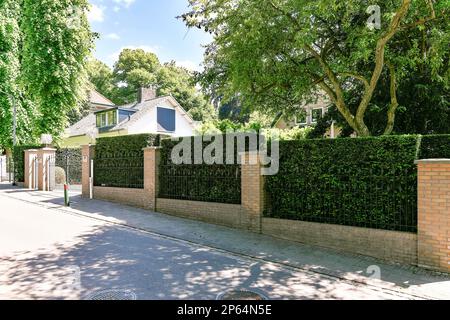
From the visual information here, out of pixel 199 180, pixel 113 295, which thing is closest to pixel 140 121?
pixel 199 180

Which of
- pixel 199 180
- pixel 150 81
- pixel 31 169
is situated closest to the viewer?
pixel 199 180

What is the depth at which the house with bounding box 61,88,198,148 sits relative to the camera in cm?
3059

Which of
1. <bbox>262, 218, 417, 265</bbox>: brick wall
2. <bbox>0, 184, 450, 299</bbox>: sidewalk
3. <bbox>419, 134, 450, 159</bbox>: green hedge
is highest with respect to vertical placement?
<bbox>419, 134, 450, 159</bbox>: green hedge

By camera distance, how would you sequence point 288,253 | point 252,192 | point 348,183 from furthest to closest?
point 252,192 → point 348,183 → point 288,253

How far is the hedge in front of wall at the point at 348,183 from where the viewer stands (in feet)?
23.1

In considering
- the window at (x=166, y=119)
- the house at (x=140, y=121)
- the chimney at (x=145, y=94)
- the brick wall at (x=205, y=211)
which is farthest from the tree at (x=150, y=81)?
the brick wall at (x=205, y=211)

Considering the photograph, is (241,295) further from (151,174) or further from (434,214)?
(151,174)

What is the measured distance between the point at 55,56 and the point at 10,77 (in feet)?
21.5

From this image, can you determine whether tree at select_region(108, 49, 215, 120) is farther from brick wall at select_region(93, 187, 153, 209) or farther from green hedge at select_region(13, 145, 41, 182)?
brick wall at select_region(93, 187, 153, 209)

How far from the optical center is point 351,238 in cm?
758

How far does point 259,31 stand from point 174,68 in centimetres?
4691

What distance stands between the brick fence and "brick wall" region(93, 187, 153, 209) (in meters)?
0.31

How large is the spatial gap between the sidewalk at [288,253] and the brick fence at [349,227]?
243 millimetres

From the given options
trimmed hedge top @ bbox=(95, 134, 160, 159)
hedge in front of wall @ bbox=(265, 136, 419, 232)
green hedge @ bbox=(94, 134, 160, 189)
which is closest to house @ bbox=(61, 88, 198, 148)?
trimmed hedge top @ bbox=(95, 134, 160, 159)
